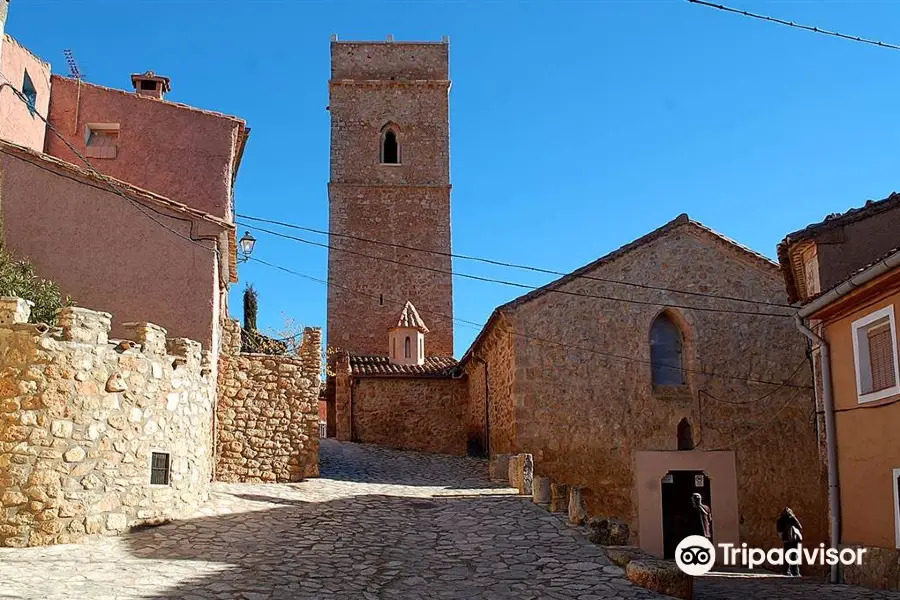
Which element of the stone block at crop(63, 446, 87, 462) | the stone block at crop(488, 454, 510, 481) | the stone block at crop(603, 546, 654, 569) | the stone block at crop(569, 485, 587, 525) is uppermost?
the stone block at crop(63, 446, 87, 462)

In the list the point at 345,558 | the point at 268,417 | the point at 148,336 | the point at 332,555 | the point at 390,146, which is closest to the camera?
the point at 345,558

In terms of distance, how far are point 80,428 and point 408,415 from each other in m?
15.0

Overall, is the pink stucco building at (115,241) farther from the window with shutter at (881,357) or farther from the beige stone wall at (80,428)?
the window with shutter at (881,357)

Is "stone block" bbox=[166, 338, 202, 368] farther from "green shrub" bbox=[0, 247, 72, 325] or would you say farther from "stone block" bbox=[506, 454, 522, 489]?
"stone block" bbox=[506, 454, 522, 489]

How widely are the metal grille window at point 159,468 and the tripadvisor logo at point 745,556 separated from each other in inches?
287

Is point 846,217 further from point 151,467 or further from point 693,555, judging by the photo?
point 151,467

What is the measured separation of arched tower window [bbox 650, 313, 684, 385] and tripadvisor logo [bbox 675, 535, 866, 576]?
3787mm

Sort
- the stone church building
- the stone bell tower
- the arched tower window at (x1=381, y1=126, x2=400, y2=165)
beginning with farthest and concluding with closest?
the arched tower window at (x1=381, y1=126, x2=400, y2=165) → the stone bell tower → the stone church building

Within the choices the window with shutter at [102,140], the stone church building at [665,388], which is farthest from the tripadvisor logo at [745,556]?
the window with shutter at [102,140]

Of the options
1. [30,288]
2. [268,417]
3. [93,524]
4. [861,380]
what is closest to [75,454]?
[93,524]

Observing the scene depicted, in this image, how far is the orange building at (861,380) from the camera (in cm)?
1184

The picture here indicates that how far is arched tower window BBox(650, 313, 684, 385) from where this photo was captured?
792 inches

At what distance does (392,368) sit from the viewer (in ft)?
87.2

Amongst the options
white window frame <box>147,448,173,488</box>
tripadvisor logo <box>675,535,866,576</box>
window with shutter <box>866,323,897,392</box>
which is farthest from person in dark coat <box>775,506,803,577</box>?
white window frame <box>147,448,173,488</box>
